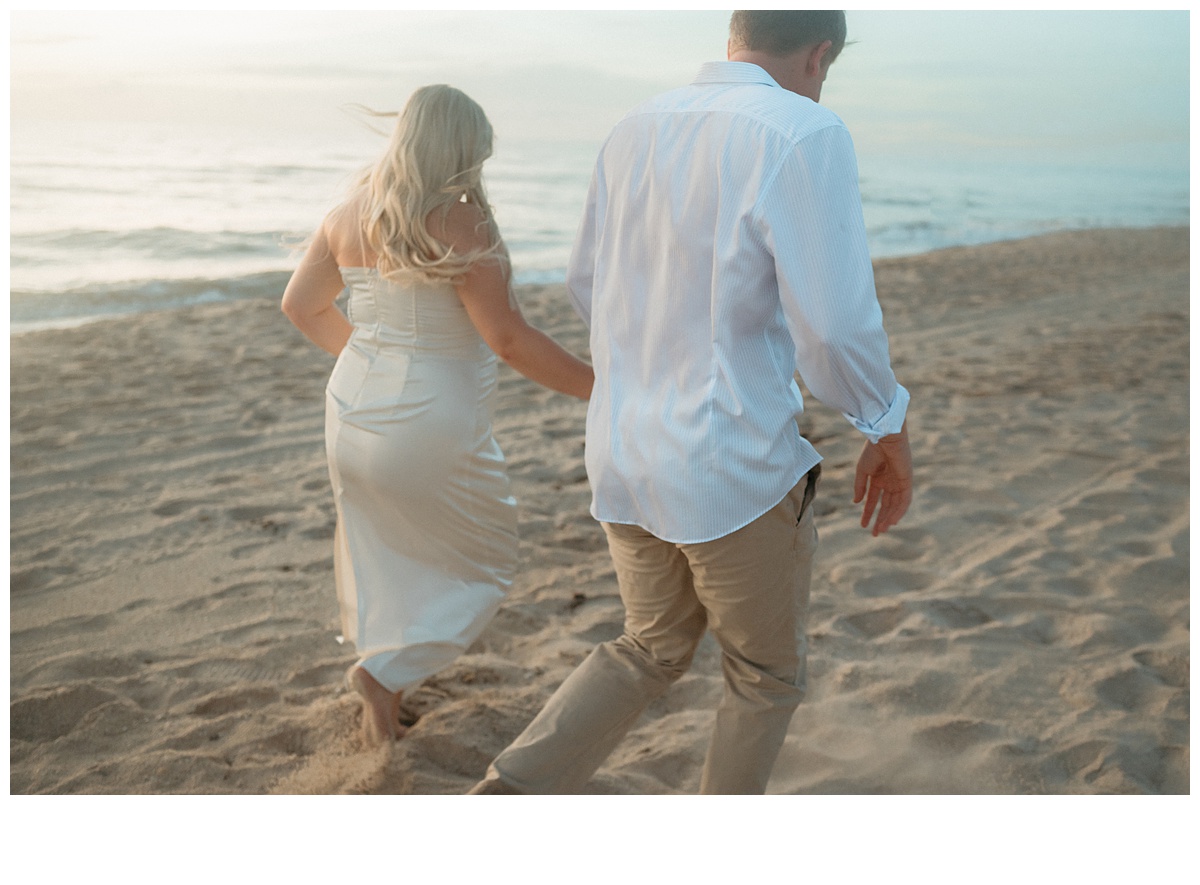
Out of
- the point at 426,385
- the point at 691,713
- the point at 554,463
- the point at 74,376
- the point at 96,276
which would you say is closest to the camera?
the point at 426,385

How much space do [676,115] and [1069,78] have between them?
400 inches

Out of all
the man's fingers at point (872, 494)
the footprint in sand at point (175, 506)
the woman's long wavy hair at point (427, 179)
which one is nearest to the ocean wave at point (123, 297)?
the footprint in sand at point (175, 506)

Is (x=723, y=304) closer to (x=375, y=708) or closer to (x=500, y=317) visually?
(x=500, y=317)

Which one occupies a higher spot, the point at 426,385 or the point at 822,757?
the point at 426,385

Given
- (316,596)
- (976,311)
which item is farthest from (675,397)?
(976,311)

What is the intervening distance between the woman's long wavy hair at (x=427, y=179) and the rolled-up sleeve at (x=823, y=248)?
86 cm

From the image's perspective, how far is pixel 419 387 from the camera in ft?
7.91

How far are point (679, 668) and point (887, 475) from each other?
1.85 ft

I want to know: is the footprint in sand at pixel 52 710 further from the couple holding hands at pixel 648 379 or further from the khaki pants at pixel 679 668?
the khaki pants at pixel 679 668

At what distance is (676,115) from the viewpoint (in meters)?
1.70

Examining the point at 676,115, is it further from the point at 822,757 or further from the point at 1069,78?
the point at 1069,78

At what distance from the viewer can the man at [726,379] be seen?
61.9 inches

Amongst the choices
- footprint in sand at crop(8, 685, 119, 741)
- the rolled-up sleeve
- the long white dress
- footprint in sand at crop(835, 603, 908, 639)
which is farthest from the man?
footprint in sand at crop(8, 685, 119, 741)

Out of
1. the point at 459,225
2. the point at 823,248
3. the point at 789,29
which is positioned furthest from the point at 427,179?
the point at 823,248
